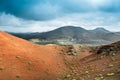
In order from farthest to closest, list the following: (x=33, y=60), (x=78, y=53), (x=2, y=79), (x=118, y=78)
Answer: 1. (x=78, y=53)
2. (x=33, y=60)
3. (x=2, y=79)
4. (x=118, y=78)

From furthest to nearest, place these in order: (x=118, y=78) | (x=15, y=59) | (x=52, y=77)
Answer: (x=15, y=59) < (x=52, y=77) < (x=118, y=78)

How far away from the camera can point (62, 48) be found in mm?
72438

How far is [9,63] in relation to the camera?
3981 cm

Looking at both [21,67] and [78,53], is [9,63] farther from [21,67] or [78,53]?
[78,53]

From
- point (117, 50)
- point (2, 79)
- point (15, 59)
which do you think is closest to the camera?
point (2, 79)

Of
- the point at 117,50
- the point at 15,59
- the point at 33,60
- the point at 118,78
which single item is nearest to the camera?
the point at 118,78

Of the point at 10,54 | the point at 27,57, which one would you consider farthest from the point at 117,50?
the point at 10,54

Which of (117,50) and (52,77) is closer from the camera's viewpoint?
(52,77)

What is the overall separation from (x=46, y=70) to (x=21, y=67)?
5.29 meters

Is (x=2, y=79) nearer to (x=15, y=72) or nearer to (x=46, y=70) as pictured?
(x=15, y=72)

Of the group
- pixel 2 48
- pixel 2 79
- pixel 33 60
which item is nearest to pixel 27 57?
pixel 33 60

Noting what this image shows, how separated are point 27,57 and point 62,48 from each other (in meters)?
27.7

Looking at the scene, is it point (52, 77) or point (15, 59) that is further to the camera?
point (15, 59)

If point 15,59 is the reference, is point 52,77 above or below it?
below
